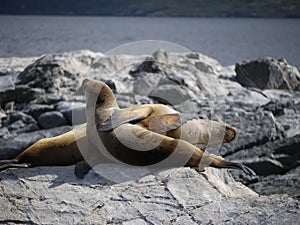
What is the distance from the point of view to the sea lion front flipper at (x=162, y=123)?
19.1 ft

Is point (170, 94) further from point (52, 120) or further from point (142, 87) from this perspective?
point (52, 120)

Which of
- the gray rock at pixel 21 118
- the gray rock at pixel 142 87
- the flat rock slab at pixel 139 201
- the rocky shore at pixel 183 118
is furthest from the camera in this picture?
the gray rock at pixel 142 87

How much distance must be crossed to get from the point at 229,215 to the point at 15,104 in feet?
32.7

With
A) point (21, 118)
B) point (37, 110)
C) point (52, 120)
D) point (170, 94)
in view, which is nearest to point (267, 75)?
point (170, 94)

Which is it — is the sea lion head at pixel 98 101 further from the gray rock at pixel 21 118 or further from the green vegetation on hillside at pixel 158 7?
the green vegetation on hillside at pixel 158 7

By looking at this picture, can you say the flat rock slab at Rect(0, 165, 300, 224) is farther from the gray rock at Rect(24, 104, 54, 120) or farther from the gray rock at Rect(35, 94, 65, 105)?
the gray rock at Rect(35, 94, 65, 105)

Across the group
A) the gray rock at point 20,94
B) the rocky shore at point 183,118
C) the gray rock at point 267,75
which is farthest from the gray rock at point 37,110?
the gray rock at point 267,75

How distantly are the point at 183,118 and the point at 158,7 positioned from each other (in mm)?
134409

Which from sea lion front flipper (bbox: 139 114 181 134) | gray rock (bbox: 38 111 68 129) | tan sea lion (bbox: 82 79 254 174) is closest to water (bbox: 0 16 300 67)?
gray rock (bbox: 38 111 68 129)

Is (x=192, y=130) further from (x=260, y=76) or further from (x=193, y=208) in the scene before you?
(x=260, y=76)

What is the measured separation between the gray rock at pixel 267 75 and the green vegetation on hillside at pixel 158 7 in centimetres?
10633

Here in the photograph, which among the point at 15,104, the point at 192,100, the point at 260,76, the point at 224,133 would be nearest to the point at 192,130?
the point at 224,133

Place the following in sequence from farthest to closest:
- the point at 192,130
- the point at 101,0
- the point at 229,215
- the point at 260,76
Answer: the point at 101,0, the point at 260,76, the point at 192,130, the point at 229,215

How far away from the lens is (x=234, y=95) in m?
13.4
